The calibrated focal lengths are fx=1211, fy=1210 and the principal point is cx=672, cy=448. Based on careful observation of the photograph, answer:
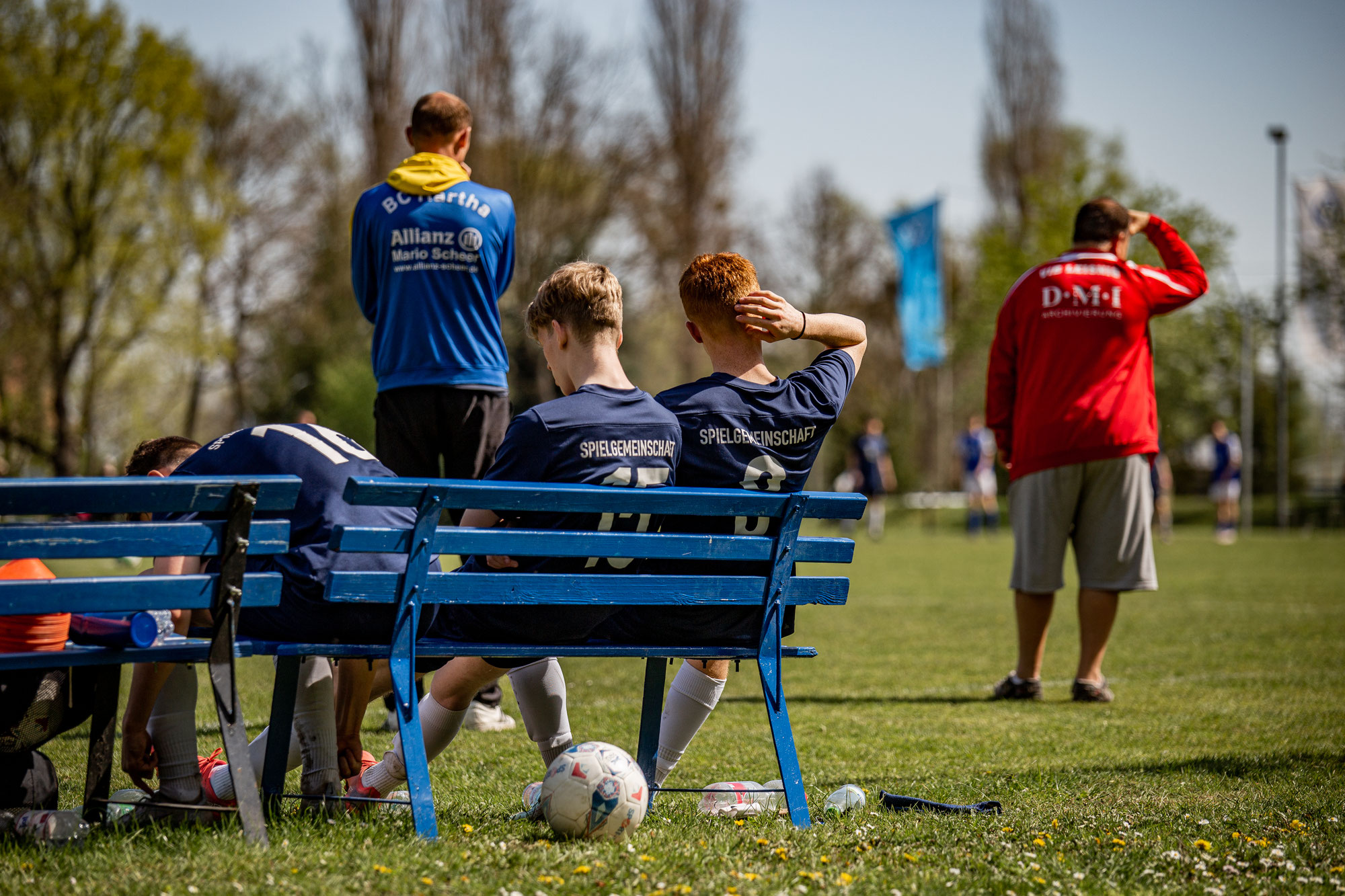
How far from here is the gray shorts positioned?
594 cm

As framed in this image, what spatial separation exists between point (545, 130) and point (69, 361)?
11.7 m

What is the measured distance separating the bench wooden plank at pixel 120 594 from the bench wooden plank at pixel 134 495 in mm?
153

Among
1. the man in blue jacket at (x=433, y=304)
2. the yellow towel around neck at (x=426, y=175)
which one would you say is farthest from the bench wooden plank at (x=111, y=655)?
the yellow towel around neck at (x=426, y=175)

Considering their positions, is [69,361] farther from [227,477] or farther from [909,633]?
[227,477]

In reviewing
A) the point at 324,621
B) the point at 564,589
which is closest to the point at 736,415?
the point at 564,589

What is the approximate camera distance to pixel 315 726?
331 cm

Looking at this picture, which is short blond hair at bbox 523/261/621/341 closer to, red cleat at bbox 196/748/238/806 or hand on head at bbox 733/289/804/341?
hand on head at bbox 733/289/804/341

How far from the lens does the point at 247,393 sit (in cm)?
3372

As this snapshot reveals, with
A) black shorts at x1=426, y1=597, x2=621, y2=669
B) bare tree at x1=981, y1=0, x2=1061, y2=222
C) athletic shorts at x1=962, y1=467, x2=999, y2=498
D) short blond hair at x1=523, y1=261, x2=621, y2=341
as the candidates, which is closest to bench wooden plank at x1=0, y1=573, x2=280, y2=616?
black shorts at x1=426, y1=597, x2=621, y2=669

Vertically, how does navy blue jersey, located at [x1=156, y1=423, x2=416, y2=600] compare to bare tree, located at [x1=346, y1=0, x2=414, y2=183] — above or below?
below

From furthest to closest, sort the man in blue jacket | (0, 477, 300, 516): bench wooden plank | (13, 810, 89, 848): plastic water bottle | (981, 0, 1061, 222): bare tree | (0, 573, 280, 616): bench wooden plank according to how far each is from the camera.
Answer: (981, 0, 1061, 222): bare tree
the man in blue jacket
(13, 810, 89, 848): plastic water bottle
(0, 573, 280, 616): bench wooden plank
(0, 477, 300, 516): bench wooden plank

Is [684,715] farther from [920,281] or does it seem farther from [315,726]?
[920,281]

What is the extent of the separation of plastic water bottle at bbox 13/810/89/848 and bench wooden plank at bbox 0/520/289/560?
27.7 inches

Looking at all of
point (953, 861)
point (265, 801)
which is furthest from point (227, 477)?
point (953, 861)
